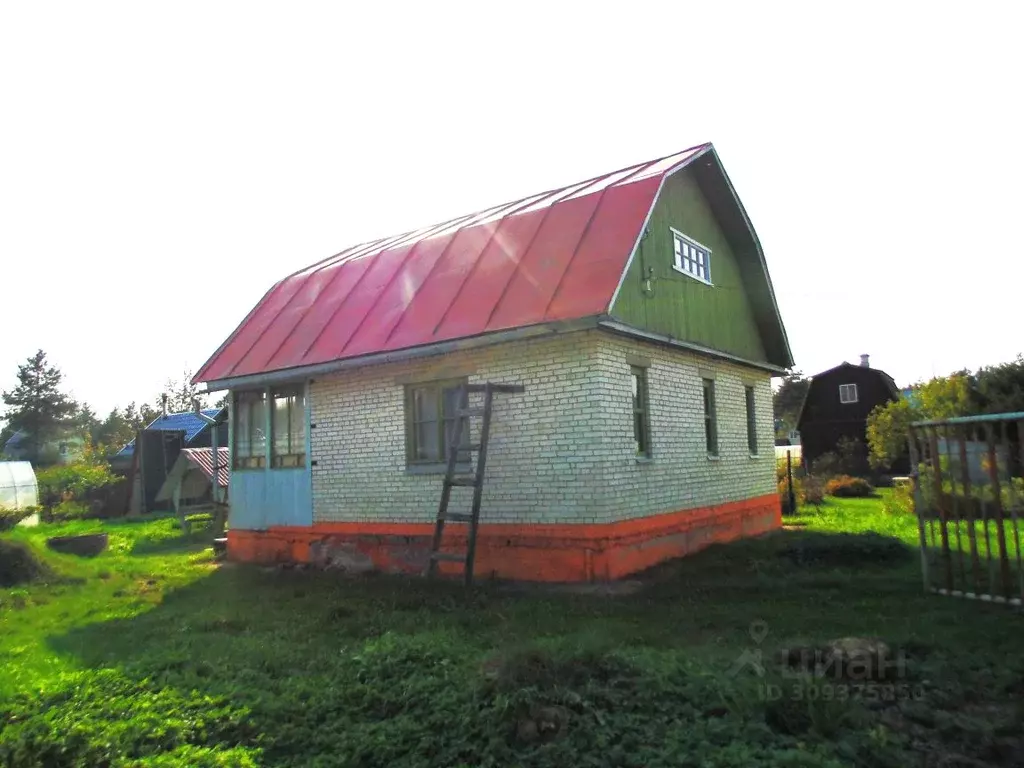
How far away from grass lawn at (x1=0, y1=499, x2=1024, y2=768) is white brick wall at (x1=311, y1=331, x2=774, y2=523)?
134cm

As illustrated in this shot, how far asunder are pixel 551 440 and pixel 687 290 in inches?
149

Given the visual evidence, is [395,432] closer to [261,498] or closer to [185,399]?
[261,498]

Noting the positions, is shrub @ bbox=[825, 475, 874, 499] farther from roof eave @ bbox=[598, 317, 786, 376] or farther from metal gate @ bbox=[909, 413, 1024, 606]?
metal gate @ bbox=[909, 413, 1024, 606]

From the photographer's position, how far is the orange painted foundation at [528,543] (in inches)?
368

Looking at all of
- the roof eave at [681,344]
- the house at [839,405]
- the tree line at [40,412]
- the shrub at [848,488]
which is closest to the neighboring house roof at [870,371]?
A: the house at [839,405]

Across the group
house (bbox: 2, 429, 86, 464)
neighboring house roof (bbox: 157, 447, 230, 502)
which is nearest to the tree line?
house (bbox: 2, 429, 86, 464)

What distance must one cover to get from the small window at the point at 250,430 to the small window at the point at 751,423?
9079mm

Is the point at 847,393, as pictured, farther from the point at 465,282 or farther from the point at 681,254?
the point at 465,282

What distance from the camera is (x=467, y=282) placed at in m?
10.9

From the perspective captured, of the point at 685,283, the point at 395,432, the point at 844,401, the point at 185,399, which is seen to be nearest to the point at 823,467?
the point at 844,401

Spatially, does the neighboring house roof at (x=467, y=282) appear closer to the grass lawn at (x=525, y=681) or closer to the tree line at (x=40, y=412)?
the grass lawn at (x=525, y=681)

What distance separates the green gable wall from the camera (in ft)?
33.3

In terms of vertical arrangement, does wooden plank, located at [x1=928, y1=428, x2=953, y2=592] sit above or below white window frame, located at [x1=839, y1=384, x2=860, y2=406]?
below

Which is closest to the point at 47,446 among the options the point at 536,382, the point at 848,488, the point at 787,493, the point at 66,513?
the point at 66,513
